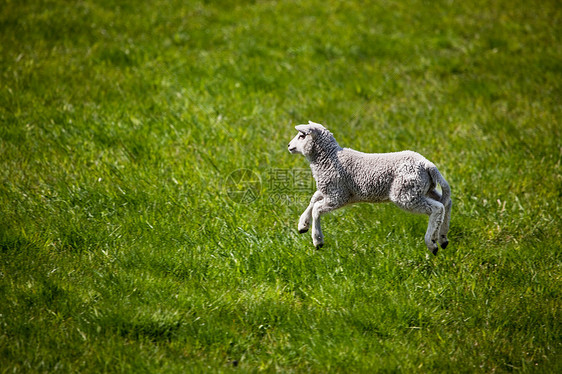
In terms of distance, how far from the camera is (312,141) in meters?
4.64

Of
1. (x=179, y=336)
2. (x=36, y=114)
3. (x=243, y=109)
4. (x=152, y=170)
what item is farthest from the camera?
(x=243, y=109)

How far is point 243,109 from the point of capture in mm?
8242

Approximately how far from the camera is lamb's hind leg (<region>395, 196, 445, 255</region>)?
14.1 feet

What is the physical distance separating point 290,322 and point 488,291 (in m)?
1.83

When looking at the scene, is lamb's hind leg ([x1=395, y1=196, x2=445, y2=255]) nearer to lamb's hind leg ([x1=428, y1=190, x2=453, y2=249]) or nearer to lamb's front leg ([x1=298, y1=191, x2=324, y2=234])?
lamb's hind leg ([x1=428, y1=190, x2=453, y2=249])

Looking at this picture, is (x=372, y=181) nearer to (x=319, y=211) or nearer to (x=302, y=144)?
(x=319, y=211)

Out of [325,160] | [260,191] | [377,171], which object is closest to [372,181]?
[377,171]

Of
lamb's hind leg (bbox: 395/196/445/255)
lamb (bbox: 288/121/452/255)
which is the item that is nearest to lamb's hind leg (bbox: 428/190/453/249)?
lamb (bbox: 288/121/452/255)

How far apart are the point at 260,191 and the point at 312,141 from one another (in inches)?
76.8

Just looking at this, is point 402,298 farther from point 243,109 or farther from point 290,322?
point 243,109

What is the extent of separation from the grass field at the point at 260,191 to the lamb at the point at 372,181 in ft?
2.62

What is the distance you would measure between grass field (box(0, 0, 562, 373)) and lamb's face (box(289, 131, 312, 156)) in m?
1.15

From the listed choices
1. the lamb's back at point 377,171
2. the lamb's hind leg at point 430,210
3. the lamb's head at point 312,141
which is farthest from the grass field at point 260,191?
the lamb's head at point 312,141


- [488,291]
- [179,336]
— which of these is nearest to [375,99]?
[488,291]
